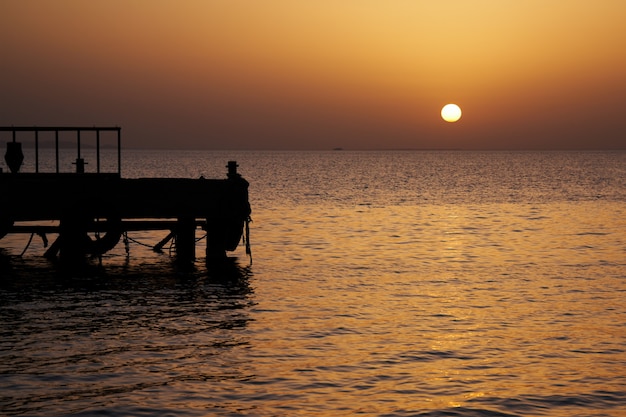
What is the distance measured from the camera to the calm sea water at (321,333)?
13.0m

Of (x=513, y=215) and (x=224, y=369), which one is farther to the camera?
(x=513, y=215)

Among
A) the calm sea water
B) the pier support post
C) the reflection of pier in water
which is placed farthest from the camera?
the pier support post

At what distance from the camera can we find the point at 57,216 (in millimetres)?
27859

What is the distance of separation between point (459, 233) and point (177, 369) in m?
32.2

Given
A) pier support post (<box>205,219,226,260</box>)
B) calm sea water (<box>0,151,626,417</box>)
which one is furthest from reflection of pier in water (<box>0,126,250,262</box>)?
calm sea water (<box>0,151,626,417</box>)

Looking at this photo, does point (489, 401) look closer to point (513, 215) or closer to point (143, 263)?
point (143, 263)

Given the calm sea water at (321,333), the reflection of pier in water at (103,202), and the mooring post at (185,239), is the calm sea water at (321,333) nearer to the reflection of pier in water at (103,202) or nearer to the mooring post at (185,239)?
the mooring post at (185,239)

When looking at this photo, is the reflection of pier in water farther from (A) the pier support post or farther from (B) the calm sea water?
(B) the calm sea water

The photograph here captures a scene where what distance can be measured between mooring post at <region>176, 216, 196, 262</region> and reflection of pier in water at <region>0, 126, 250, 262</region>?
31 cm

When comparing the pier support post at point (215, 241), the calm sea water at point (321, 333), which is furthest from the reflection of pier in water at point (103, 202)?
the calm sea water at point (321, 333)

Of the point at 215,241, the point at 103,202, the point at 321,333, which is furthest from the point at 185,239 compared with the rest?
the point at 321,333

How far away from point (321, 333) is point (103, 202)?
12.9 m

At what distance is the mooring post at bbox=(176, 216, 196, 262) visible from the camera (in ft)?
98.9

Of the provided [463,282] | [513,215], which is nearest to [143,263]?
[463,282]
